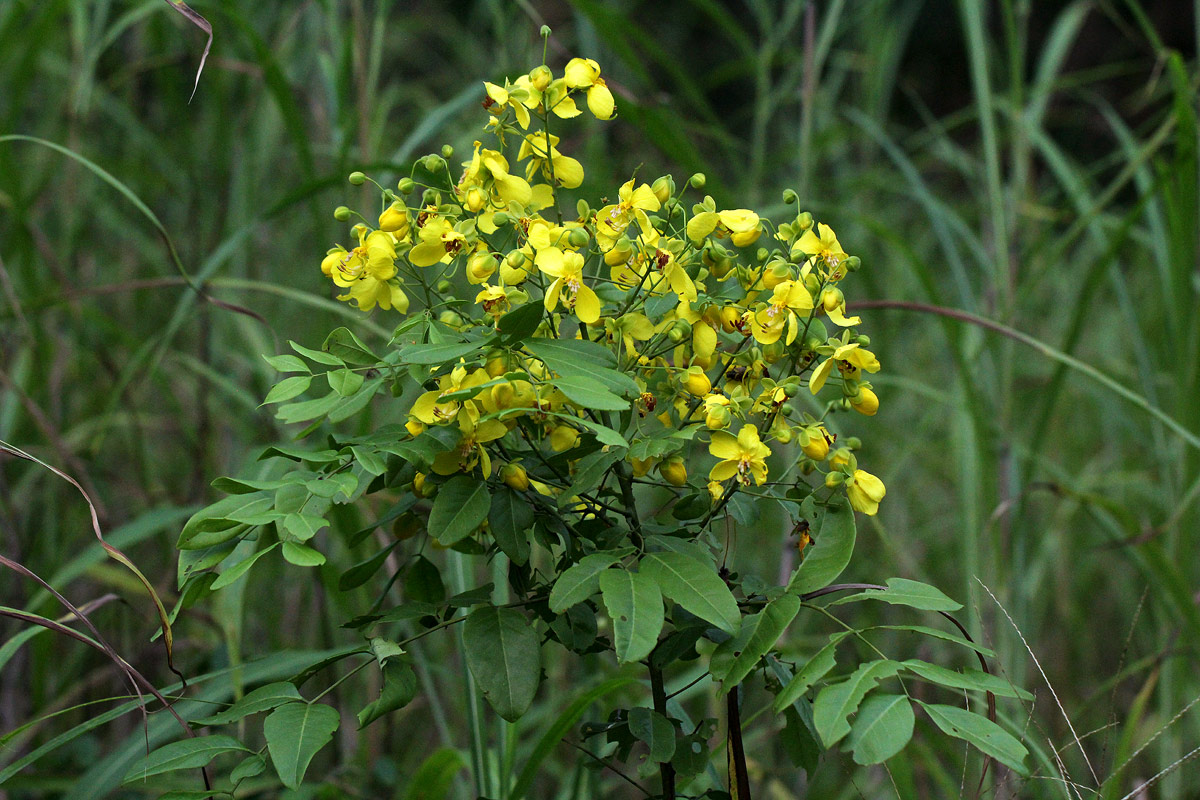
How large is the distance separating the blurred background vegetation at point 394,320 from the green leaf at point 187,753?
248mm

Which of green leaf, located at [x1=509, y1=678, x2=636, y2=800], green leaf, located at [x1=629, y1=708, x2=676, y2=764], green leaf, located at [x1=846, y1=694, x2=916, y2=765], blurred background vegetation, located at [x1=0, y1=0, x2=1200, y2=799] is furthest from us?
blurred background vegetation, located at [x1=0, y1=0, x2=1200, y2=799]

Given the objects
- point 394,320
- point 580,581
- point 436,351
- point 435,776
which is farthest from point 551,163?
point 394,320

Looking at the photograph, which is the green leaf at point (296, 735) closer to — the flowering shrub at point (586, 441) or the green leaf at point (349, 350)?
the flowering shrub at point (586, 441)

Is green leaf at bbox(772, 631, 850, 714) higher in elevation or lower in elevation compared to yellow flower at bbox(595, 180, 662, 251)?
lower

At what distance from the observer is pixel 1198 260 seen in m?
1.71

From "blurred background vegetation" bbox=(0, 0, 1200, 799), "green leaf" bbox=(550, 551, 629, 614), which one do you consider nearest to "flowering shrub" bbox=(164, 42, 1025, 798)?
"green leaf" bbox=(550, 551, 629, 614)

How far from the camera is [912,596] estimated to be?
556 millimetres

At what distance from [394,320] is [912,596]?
1424 millimetres

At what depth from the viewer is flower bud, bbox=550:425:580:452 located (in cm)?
58

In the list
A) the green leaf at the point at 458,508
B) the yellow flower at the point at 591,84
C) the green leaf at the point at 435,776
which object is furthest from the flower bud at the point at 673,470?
the green leaf at the point at 435,776

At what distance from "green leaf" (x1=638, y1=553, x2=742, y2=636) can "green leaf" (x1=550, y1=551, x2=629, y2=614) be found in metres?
0.02

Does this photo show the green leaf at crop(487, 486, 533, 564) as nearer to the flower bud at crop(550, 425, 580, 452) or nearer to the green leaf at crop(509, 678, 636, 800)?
the flower bud at crop(550, 425, 580, 452)

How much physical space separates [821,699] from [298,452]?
12.4 inches

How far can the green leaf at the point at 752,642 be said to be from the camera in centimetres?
51
